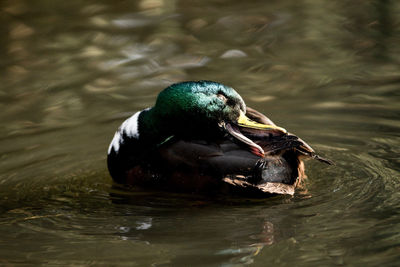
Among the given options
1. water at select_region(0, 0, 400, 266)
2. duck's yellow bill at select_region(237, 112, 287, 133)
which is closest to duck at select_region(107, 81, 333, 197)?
duck's yellow bill at select_region(237, 112, 287, 133)

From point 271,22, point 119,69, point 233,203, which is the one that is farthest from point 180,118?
point 271,22

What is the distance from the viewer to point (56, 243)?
4566 mm

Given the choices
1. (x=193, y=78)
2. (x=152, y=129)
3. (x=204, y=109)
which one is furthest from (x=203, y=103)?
(x=193, y=78)

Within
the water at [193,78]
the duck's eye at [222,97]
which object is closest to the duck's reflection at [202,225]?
the water at [193,78]

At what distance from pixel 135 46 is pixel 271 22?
1.57m

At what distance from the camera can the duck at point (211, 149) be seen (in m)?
4.99

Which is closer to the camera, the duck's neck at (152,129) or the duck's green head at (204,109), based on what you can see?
the duck's green head at (204,109)

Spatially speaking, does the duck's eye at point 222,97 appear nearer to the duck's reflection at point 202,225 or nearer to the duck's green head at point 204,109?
the duck's green head at point 204,109

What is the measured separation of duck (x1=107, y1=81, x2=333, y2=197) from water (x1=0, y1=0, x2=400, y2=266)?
0.42ft

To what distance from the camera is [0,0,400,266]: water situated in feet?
14.4

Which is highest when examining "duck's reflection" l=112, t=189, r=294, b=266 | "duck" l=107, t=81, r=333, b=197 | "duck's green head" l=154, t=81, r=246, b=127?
"duck's green head" l=154, t=81, r=246, b=127

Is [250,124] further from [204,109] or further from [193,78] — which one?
[193,78]

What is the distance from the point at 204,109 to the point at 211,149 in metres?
0.30

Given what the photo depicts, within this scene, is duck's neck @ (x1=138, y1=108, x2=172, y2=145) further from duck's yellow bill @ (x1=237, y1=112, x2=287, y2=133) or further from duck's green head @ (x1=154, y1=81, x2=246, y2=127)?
duck's yellow bill @ (x1=237, y1=112, x2=287, y2=133)
